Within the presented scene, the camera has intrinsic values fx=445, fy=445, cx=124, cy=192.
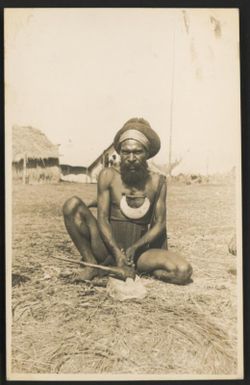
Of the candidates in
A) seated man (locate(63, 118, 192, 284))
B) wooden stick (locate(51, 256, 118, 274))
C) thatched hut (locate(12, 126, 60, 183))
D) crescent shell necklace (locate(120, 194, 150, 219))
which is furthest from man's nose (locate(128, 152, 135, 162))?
wooden stick (locate(51, 256, 118, 274))

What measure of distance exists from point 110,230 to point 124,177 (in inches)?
7.5

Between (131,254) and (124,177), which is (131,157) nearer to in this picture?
(124,177)

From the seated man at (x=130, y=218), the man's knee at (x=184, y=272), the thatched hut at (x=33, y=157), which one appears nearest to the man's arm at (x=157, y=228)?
the seated man at (x=130, y=218)

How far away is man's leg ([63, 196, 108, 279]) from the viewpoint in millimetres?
1532

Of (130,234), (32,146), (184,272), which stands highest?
(32,146)

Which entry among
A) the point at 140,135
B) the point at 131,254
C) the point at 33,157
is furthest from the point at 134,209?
the point at 33,157

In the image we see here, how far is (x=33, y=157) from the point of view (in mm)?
1545

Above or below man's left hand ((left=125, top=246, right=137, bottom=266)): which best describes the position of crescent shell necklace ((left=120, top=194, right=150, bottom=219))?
above

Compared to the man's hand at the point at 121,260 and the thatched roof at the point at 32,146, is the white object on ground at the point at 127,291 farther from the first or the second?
the thatched roof at the point at 32,146

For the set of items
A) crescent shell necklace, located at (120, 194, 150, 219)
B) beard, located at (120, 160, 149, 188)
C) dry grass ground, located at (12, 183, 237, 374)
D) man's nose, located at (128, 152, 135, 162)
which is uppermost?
man's nose, located at (128, 152, 135, 162)

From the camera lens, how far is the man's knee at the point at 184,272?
1.52 m

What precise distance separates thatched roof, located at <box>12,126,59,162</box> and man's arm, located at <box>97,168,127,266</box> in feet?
0.60

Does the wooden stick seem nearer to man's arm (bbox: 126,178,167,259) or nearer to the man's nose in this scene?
man's arm (bbox: 126,178,167,259)

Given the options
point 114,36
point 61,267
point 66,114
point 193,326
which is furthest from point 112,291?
point 114,36
